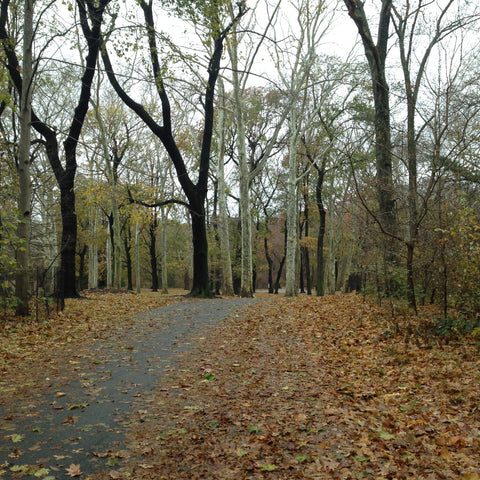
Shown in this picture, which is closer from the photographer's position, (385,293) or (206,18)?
(385,293)

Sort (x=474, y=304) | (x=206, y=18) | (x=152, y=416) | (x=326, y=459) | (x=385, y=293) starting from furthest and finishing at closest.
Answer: (x=206, y=18) → (x=385, y=293) → (x=474, y=304) → (x=152, y=416) → (x=326, y=459)

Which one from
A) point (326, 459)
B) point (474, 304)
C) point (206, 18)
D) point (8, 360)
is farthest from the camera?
point (206, 18)

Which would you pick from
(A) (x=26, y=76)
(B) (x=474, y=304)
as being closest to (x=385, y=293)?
(B) (x=474, y=304)

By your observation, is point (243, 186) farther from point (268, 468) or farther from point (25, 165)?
Answer: point (268, 468)

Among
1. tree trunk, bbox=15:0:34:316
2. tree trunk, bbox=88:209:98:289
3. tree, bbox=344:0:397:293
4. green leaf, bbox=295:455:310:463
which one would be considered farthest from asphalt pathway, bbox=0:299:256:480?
tree trunk, bbox=88:209:98:289

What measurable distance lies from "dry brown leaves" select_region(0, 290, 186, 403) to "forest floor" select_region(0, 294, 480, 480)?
1.6 inches

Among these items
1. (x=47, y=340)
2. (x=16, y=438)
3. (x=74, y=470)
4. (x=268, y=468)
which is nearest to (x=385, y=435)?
(x=268, y=468)

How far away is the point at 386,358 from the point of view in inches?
265

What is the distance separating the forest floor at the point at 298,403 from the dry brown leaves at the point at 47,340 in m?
0.04

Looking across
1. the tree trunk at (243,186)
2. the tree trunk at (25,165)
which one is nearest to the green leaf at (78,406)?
the tree trunk at (25,165)

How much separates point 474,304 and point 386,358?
6.87 feet

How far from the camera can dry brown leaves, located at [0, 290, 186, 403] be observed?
5.89m

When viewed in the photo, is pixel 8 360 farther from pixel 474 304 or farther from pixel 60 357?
pixel 474 304

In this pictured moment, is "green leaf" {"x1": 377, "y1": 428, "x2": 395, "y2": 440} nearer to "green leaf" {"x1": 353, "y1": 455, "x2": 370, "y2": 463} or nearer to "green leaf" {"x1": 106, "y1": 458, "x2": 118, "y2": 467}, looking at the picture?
"green leaf" {"x1": 353, "y1": 455, "x2": 370, "y2": 463}
